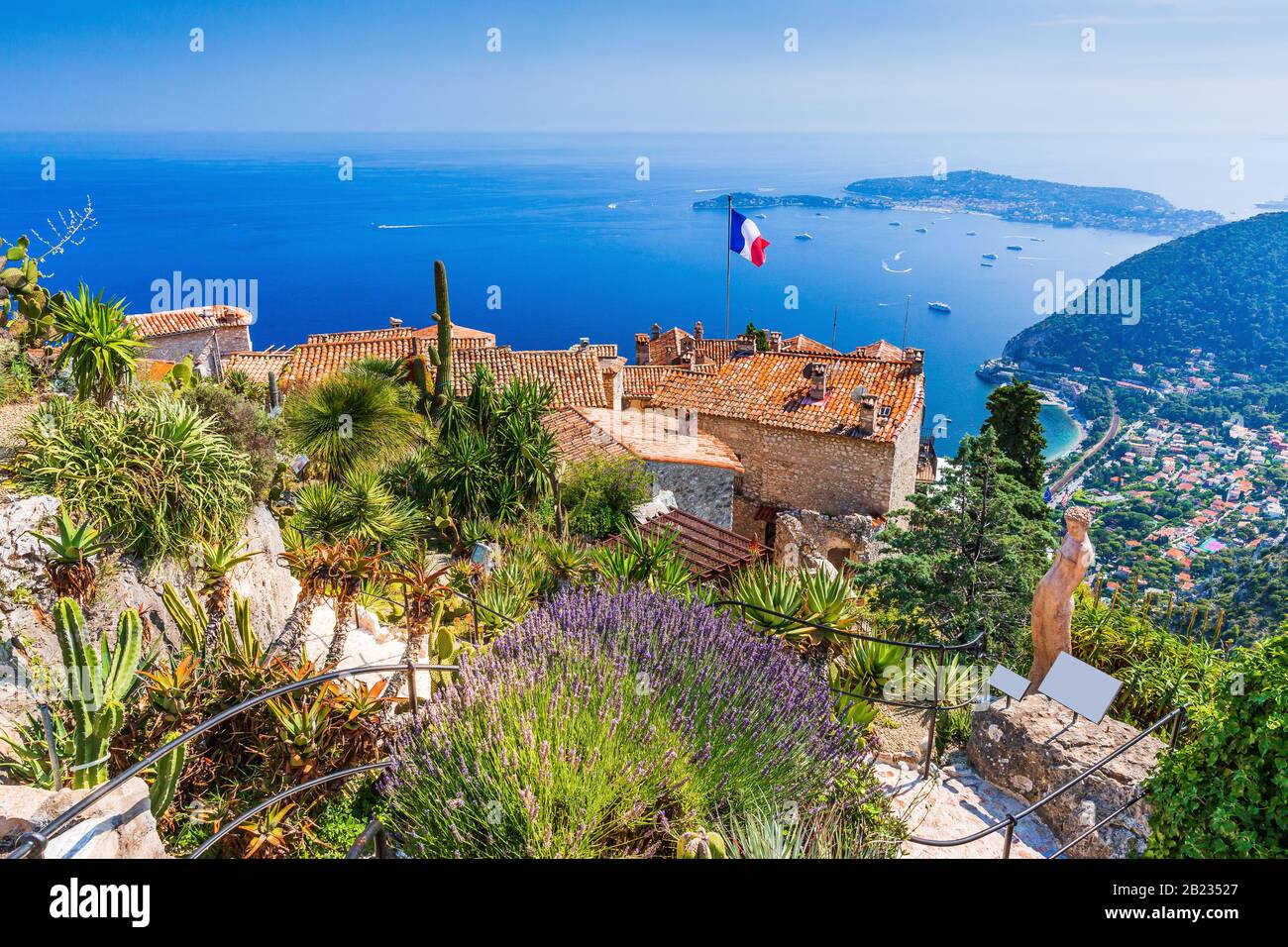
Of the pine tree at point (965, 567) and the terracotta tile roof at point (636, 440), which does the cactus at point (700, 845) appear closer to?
the pine tree at point (965, 567)

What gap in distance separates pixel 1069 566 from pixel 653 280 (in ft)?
492

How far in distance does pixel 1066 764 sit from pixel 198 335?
1648 inches

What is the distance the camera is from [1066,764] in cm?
630

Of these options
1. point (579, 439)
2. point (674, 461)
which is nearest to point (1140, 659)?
point (674, 461)

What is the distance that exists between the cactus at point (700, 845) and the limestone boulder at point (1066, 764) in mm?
3041

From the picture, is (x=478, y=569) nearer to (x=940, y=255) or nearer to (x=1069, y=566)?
(x=1069, y=566)

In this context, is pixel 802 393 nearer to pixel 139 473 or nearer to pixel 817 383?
pixel 817 383

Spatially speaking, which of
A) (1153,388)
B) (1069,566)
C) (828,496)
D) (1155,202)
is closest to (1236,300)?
(1153,388)

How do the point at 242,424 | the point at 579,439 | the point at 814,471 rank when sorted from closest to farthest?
1. the point at 242,424
2. the point at 579,439
3. the point at 814,471

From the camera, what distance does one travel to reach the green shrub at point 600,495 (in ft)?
41.0

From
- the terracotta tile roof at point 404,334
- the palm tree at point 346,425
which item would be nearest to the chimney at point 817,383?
the palm tree at point 346,425

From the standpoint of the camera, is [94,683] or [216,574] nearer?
[94,683]

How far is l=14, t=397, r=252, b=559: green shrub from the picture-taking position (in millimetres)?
6742
